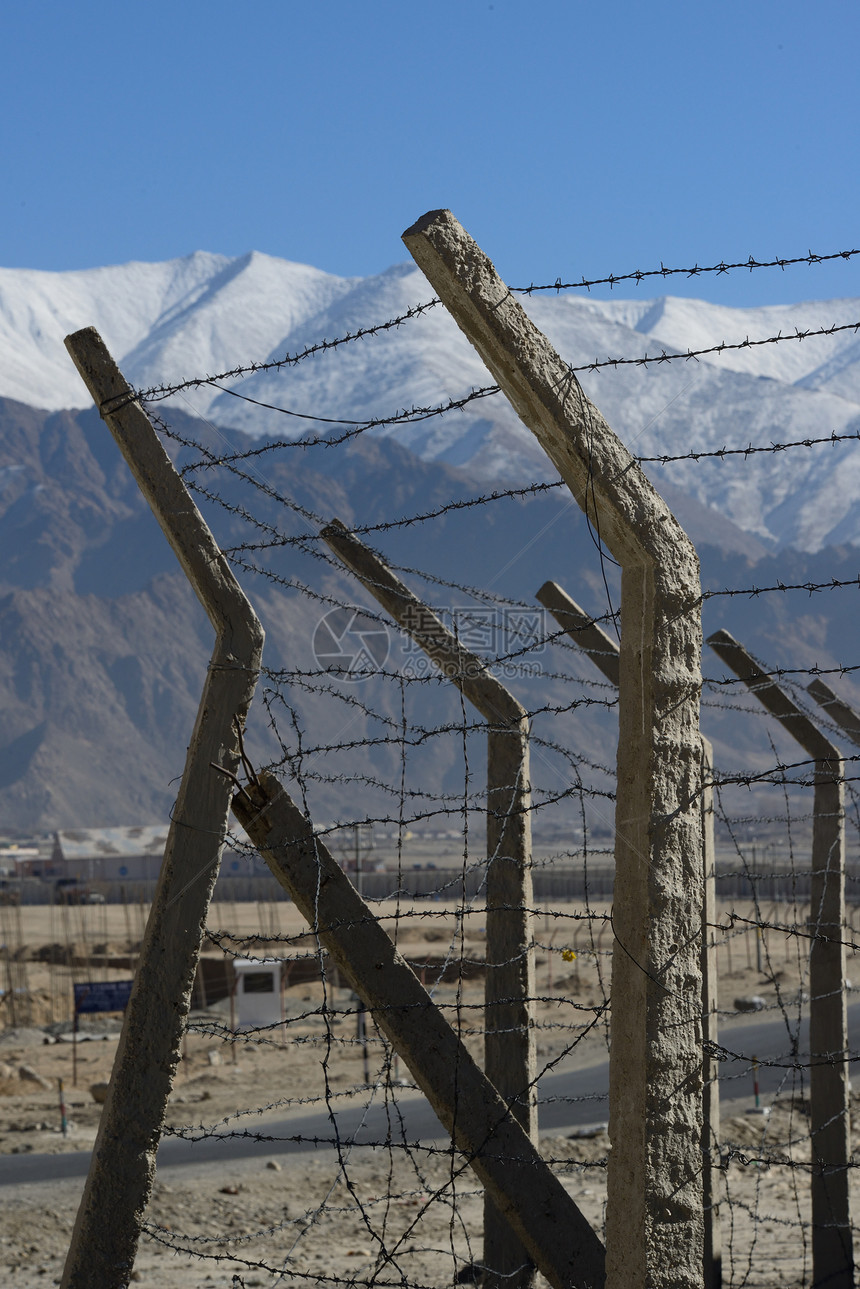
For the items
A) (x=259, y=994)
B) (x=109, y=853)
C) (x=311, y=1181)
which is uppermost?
(x=109, y=853)

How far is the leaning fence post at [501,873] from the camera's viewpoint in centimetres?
400

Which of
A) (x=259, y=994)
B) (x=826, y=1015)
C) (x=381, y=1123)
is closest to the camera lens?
(x=826, y=1015)

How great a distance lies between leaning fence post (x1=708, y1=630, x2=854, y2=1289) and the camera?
5352mm

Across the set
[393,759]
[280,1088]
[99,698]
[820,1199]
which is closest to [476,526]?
[393,759]

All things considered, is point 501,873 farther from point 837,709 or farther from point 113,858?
point 113,858

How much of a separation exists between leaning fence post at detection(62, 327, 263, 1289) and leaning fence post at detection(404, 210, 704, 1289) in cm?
88

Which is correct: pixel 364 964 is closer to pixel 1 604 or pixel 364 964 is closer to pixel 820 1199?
pixel 820 1199

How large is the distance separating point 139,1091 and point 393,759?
136528mm

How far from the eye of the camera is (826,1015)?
575cm

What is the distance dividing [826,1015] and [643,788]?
379cm

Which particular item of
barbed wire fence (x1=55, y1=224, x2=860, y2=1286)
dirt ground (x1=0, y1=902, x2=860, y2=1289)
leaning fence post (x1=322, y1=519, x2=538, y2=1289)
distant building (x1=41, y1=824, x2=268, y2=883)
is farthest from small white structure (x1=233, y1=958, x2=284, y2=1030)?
distant building (x1=41, y1=824, x2=268, y2=883)

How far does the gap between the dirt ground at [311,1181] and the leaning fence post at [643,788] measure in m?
0.34

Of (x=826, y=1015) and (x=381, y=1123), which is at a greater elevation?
(x=826, y=1015)

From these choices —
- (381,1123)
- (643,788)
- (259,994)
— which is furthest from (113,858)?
(643,788)
